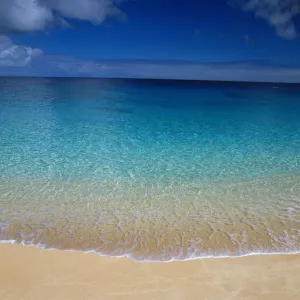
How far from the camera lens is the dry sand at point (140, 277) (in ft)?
12.8

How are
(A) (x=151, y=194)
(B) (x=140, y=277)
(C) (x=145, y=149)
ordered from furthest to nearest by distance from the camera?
1. (C) (x=145, y=149)
2. (A) (x=151, y=194)
3. (B) (x=140, y=277)

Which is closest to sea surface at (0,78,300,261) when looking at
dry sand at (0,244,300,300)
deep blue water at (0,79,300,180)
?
deep blue water at (0,79,300,180)

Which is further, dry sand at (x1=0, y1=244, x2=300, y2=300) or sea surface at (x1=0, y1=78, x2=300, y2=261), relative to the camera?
sea surface at (x1=0, y1=78, x2=300, y2=261)

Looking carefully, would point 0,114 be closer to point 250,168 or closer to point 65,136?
point 65,136

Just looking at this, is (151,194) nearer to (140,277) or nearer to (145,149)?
(140,277)

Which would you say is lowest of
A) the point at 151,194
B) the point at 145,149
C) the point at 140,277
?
the point at 140,277

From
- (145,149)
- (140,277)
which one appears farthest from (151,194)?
(145,149)

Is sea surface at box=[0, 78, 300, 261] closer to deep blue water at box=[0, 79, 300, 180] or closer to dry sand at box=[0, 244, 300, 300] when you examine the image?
deep blue water at box=[0, 79, 300, 180]

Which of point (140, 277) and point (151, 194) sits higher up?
point (151, 194)

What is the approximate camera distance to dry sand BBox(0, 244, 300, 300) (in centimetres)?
→ 389

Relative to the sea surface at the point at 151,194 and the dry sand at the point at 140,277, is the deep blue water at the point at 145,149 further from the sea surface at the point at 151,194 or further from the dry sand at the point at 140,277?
the dry sand at the point at 140,277

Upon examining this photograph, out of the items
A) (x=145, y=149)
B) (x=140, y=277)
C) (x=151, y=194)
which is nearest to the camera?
(x=140, y=277)

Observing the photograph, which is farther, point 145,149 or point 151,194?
point 145,149

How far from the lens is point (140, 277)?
4207 millimetres
